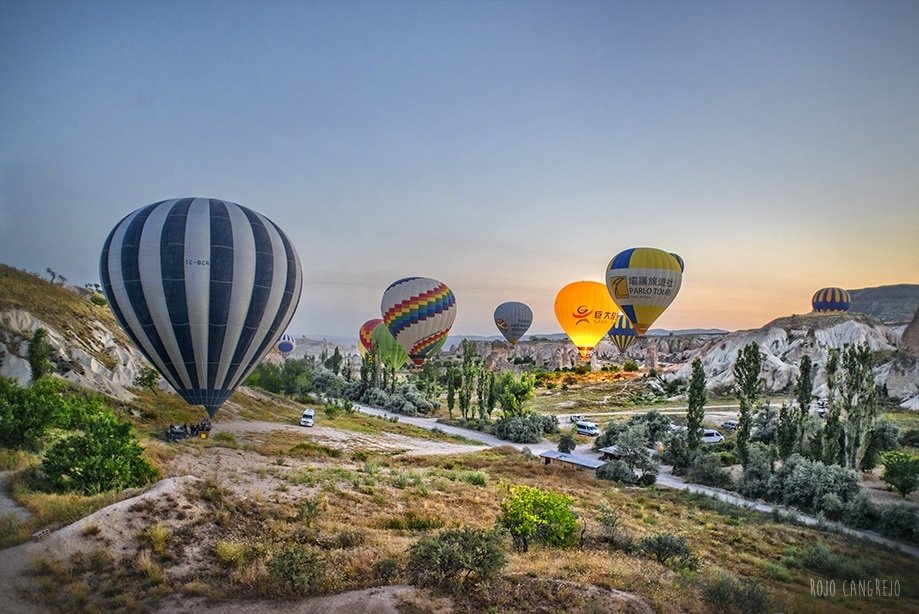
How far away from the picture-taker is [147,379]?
1265 inches

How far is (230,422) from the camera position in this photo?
105ft

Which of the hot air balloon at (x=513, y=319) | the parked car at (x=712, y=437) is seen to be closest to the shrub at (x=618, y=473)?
the parked car at (x=712, y=437)

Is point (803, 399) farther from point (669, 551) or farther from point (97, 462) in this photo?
point (97, 462)

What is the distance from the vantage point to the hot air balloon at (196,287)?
18953 mm

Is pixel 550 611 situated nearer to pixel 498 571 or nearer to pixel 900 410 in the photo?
pixel 498 571

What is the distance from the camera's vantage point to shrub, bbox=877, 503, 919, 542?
62.7 feet

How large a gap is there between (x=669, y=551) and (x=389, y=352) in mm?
56544

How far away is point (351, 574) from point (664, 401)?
198ft

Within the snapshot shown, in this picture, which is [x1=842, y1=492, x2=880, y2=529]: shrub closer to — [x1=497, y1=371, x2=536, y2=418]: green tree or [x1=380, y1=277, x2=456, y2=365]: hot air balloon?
[x1=497, y1=371, x2=536, y2=418]: green tree

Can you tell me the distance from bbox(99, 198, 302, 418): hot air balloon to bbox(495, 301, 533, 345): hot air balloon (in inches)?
2867

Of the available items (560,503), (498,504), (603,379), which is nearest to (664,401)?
(603,379)

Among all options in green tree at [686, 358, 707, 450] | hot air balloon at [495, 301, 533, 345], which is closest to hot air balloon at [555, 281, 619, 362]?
hot air balloon at [495, 301, 533, 345]

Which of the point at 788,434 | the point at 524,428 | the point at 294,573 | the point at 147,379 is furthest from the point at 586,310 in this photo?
the point at 294,573

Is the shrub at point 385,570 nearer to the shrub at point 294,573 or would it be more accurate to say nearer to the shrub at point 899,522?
the shrub at point 294,573
